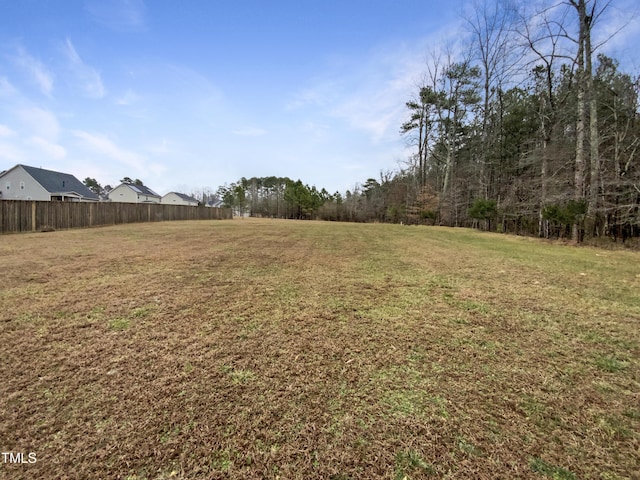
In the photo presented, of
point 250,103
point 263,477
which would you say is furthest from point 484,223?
point 263,477

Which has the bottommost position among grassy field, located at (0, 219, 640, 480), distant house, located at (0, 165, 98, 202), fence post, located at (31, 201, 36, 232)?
grassy field, located at (0, 219, 640, 480)

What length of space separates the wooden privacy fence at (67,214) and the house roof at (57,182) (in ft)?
44.8

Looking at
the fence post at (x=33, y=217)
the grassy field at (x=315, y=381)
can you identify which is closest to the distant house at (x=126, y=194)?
the fence post at (x=33, y=217)

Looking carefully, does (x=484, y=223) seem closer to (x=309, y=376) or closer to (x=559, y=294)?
(x=559, y=294)

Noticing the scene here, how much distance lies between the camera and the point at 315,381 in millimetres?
1808

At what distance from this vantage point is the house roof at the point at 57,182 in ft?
85.0

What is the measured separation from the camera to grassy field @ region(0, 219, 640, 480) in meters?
1.22

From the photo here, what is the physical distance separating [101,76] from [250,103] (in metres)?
7.81

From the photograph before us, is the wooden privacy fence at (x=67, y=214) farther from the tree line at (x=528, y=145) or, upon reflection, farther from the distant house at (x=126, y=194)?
the tree line at (x=528, y=145)

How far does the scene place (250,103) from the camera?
16906 mm

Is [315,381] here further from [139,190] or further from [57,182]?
[139,190]

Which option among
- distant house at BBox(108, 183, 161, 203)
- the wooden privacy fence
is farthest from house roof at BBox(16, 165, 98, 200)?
the wooden privacy fence

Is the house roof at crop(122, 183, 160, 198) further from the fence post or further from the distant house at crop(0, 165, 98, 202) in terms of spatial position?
the fence post

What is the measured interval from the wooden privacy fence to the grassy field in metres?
11.8
